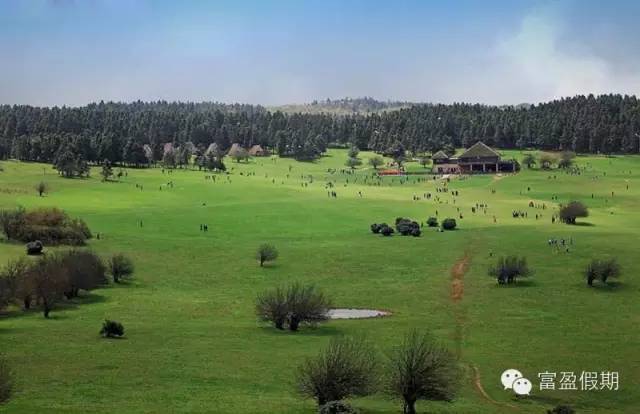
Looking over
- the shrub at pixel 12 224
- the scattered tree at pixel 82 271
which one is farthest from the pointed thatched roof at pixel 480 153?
the scattered tree at pixel 82 271

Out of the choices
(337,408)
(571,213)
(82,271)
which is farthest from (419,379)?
(571,213)

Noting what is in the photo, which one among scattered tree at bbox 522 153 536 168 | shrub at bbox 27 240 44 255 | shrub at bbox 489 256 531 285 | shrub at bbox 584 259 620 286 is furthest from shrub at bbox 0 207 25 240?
scattered tree at bbox 522 153 536 168

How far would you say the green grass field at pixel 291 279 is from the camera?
35875 mm

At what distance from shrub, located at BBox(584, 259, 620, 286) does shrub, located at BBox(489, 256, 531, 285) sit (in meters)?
5.31

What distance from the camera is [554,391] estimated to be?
122 feet

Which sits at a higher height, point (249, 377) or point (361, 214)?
point (361, 214)

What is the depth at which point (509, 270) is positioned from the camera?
218 feet

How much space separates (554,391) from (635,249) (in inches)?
1787

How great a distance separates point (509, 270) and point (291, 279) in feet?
62.6

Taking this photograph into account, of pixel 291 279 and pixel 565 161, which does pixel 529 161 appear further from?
pixel 291 279

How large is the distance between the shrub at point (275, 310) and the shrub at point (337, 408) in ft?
72.6

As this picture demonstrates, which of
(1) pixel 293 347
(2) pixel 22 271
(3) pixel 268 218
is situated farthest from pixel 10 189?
(1) pixel 293 347

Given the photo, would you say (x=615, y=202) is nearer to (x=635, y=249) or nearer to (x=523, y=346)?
(x=635, y=249)

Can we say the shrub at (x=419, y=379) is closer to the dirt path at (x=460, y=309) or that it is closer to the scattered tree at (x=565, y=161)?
the dirt path at (x=460, y=309)
